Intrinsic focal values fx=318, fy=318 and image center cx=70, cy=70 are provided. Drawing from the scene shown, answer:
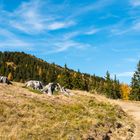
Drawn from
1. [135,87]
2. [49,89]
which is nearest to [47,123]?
[49,89]

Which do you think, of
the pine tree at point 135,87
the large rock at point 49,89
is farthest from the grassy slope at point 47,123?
the pine tree at point 135,87

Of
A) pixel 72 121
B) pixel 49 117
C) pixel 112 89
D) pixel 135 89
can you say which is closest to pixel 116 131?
pixel 72 121

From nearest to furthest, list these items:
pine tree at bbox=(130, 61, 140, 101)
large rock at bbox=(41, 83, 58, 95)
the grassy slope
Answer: the grassy slope, large rock at bbox=(41, 83, 58, 95), pine tree at bbox=(130, 61, 140, 101)

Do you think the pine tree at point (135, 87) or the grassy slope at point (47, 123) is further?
the pine tree at point (135, 87)

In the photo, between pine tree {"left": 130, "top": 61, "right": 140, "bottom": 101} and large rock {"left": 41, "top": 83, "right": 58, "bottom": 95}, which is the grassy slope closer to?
large rock {"left": 41, "top": 83, "right": 58, "bottom": 95}

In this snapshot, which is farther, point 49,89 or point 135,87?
point 135,87

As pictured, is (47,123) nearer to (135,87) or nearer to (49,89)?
(49,89)

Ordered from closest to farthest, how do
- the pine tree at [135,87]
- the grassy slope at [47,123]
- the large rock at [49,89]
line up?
the grassy slope at [47,123] < the large rock at [49,89] < the pine tree at [135,87]

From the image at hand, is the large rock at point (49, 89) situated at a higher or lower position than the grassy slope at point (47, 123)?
higher

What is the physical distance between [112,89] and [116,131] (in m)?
104

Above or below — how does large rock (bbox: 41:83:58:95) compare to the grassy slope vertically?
above

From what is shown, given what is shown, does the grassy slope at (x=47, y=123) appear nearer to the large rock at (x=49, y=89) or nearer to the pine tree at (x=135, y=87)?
the large rock at (x=49, y=89)

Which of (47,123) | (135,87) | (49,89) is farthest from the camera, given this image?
(135,87)

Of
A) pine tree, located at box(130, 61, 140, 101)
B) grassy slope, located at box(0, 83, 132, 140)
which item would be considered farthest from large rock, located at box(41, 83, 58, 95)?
pine tree, located at box(130, 61, 140, 101)
